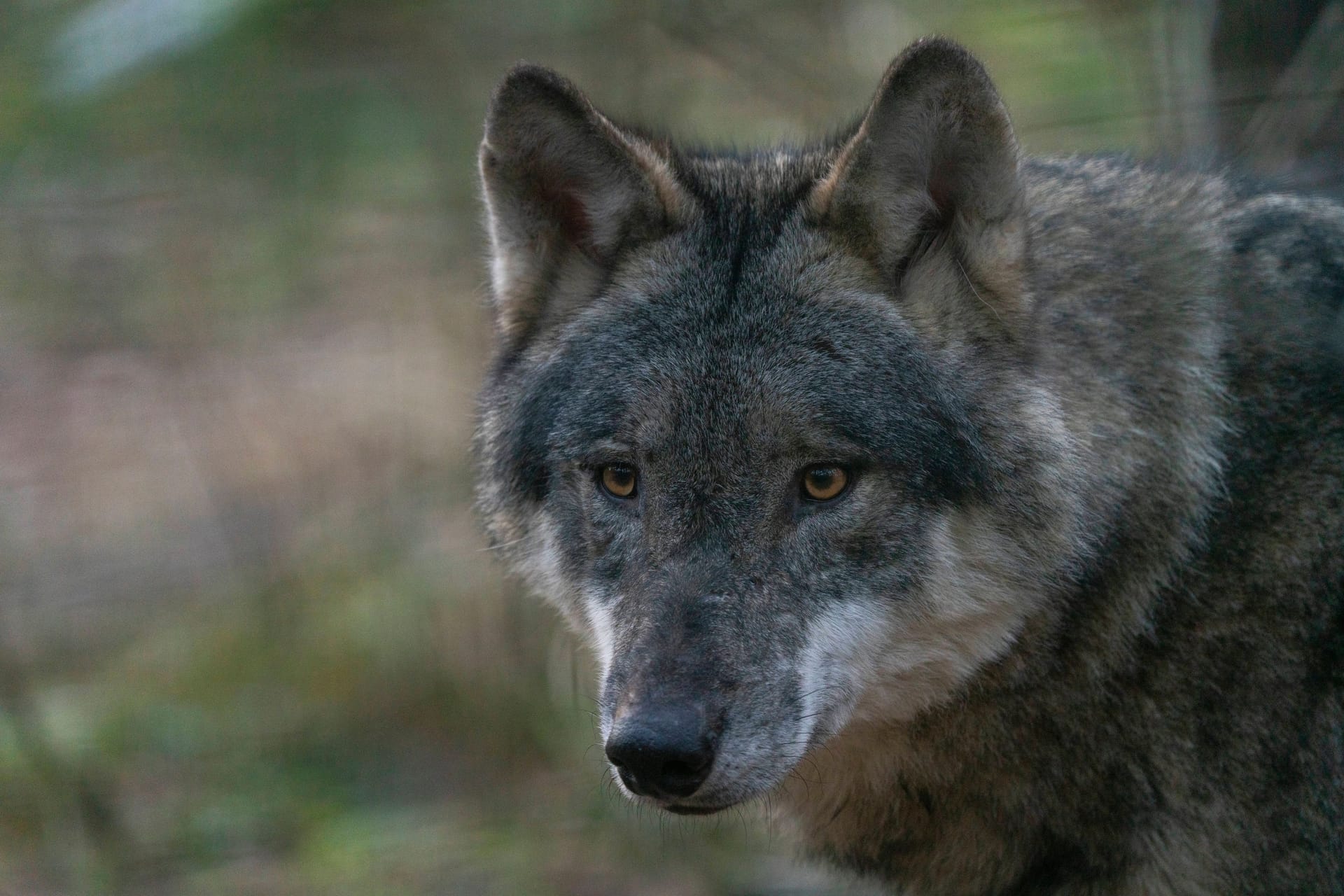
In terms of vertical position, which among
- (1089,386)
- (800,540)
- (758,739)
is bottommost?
(758,739)

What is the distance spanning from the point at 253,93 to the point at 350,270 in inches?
79.7

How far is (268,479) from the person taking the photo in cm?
788

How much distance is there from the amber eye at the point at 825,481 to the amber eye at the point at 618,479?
488mm

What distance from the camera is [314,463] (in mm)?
7723

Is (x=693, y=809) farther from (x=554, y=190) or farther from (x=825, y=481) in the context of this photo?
(x=554, y=190)

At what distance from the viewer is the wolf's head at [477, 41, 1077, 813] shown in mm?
3092

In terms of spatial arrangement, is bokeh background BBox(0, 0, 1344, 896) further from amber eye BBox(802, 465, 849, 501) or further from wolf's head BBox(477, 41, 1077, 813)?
amber eye BBox(802, 465, 849, 501)

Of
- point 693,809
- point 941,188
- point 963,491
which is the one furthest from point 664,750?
point 941,188

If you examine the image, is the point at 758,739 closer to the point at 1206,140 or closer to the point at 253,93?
the point at 1206,140

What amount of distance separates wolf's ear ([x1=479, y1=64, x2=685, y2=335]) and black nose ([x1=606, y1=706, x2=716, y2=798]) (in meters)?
1.50

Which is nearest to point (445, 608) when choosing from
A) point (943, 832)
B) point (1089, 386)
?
point (943, 832)

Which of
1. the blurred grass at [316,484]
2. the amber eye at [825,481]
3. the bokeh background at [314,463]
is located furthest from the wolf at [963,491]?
the blurred grass at [316,484]

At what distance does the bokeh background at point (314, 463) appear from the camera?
5910 millimetres

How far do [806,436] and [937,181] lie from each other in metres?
0.81
